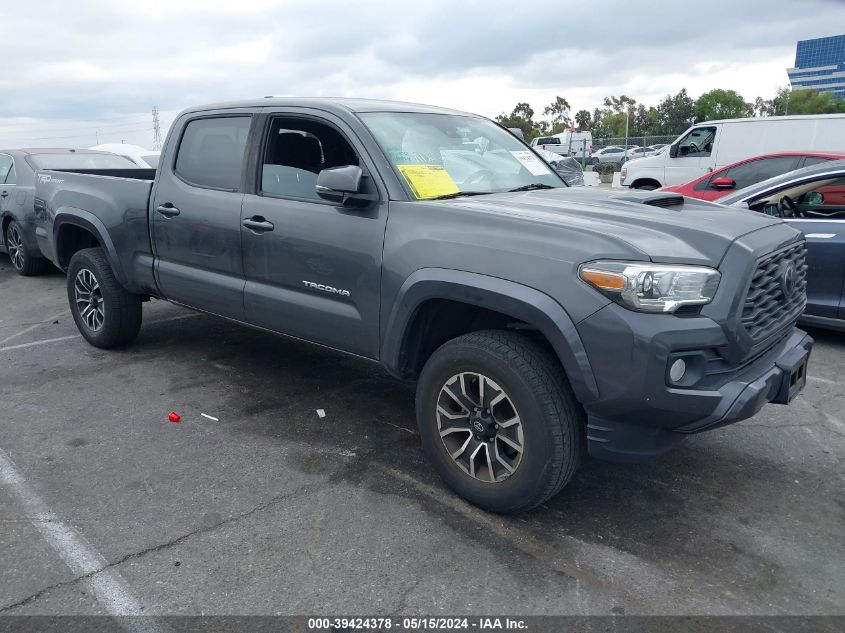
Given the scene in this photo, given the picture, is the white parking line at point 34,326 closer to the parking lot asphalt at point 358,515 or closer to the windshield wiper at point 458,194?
the parking lot asphalt at point 358,515

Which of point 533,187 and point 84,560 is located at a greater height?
point 533,187

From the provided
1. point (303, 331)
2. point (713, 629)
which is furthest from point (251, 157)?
point (713, 629)

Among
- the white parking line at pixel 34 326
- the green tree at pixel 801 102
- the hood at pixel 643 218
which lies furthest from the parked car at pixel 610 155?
the green tree at pixel 801 102

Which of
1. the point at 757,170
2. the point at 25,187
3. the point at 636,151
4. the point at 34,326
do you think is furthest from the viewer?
the point at 636,151

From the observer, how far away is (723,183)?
30.2 feet

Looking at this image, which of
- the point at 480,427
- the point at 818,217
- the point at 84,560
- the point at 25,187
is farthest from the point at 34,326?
the point at 818,217

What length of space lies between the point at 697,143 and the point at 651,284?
12.0 metres

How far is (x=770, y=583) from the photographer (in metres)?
2.74

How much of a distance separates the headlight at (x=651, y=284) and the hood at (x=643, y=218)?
0.07m

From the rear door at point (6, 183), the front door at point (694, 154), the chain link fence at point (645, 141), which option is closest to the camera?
the rear door at point (6, 183)

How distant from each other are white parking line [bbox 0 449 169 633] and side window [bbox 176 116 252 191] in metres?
2.04

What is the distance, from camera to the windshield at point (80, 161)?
8.78 meters

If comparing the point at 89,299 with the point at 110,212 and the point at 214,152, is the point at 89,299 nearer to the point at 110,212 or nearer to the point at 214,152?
the point at 110,212

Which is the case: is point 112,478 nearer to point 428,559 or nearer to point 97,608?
point 97,608
